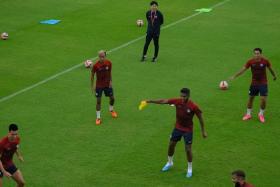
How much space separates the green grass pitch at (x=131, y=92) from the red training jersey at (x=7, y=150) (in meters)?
1.61

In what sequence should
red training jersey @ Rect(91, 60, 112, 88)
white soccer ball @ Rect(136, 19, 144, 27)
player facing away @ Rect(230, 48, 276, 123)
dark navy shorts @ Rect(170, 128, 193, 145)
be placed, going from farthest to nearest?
white soccer ball @ Rect(136, 19, 144, 27), red training jersey @ Rect(91, 60, 112, 88), player facing away @ Rect(230, 48, 276, 123), dark navy shorts @ Rect(170, 128, 193, 145)

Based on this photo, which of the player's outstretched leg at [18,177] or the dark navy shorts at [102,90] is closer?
the player's outstretched leg at [18,177]

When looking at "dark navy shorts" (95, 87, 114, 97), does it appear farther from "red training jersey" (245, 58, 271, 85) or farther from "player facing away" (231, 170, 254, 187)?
"player facing away" (231, 170, 254, 187)

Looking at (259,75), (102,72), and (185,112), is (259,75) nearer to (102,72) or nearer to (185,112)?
(185,112)

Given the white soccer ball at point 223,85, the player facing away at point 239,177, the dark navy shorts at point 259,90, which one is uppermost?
the dark navy shorts at point 259,90

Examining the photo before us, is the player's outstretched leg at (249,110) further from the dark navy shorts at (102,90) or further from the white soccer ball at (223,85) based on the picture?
the dark navy shorts at (102,90)

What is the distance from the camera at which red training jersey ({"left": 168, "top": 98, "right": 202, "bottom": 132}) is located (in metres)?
16.9

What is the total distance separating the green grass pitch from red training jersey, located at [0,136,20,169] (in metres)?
1.61

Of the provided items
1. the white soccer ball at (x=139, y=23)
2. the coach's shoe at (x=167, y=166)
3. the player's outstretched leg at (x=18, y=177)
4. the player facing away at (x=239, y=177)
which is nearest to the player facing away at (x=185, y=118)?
the coach's shoe at (x=167, y=166)

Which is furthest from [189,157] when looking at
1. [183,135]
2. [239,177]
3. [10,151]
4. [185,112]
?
[10,151]

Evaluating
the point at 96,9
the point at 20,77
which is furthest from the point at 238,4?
the point at 20,77

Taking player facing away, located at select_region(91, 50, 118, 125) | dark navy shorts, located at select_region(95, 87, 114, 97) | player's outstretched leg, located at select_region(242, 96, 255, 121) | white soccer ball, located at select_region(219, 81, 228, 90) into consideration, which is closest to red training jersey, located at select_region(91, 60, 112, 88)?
player facing away, located at select_region(91, 50, 118, 125)

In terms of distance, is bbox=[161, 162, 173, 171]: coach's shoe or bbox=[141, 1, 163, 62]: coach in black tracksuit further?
bbox=[141, 1, 163, 62]: coach in black tracksuit

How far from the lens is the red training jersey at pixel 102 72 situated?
2092cm
